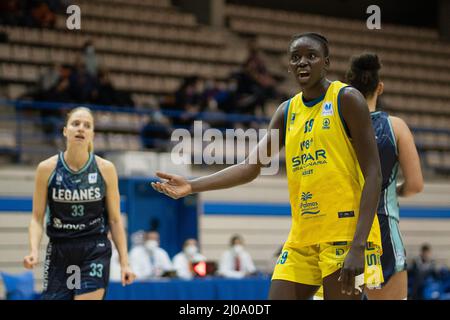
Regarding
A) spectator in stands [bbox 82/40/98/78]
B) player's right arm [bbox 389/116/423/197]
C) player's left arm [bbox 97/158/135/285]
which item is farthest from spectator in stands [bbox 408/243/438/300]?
player's right arm [bbox 389/116/423/197]

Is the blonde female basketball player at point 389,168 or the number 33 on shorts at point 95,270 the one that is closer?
the blonde female basketball player at point 389,168

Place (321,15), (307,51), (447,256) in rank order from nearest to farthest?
(307,51), (447,256), (321,15)

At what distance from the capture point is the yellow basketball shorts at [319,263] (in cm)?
391

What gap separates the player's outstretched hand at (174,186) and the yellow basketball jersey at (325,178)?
52 cm

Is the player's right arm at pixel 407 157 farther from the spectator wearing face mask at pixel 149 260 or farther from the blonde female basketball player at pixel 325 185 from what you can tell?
the spectator wearing face mask at pixel 149 260

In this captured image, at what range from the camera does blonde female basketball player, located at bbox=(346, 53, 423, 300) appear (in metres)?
4.91

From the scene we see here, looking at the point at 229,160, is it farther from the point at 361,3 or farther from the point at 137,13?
the point at 361,3

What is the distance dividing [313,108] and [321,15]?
734 inches

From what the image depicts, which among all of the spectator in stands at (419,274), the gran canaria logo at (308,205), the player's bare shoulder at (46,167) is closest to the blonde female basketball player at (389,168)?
the gran canaria logo at (308,205)

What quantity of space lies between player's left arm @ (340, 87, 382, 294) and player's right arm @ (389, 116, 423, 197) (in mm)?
1092

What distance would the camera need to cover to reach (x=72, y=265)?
5.76 metres

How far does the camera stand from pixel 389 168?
4.98m

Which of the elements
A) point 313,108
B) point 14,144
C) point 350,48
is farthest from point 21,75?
point 313,108

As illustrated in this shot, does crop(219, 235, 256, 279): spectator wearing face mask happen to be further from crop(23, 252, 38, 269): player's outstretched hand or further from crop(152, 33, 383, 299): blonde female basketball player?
crop(152, 33, 383, 299): blonde female basketball player
